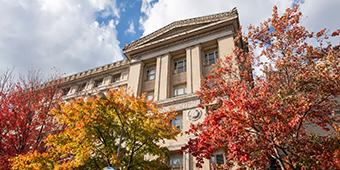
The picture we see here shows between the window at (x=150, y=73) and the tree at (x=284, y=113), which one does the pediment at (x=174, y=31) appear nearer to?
the window at (x=150, y=73)

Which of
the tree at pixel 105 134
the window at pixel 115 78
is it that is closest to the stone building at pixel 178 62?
the window at pixel 115 78

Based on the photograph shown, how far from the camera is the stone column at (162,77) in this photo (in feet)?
75.5

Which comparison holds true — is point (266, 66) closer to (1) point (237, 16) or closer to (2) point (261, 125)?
(2) point (261, 125)

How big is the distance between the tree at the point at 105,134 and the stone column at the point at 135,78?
32.3 feet

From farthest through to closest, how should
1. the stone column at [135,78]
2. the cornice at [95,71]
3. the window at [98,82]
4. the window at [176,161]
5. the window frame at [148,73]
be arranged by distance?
the window at [98,82]
the cornice at [95,71]
the window frame at [148,73]
the stone column at [135,78]
the window at [176,161]

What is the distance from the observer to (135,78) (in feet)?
84.0

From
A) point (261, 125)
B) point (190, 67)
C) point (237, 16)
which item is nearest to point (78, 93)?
point (190, 67)

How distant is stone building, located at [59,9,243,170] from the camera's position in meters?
21.1

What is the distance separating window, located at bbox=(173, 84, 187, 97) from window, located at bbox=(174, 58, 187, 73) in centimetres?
186

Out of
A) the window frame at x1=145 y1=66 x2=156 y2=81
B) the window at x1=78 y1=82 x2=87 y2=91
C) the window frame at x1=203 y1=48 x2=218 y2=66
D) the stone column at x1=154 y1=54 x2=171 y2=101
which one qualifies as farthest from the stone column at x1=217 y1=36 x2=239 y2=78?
the window at x1=78 y1=82 x2=87 y2=91

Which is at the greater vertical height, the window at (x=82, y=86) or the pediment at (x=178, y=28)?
the pediment at (x=178, y=28)

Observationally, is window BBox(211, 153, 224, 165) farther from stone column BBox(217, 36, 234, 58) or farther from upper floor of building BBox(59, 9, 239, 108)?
stone column BBox(217, 36, 234, 58)

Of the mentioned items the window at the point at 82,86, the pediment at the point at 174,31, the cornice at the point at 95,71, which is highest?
the pediment at the point at 174,31

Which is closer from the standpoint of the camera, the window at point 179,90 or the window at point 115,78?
the window at point 179,90
